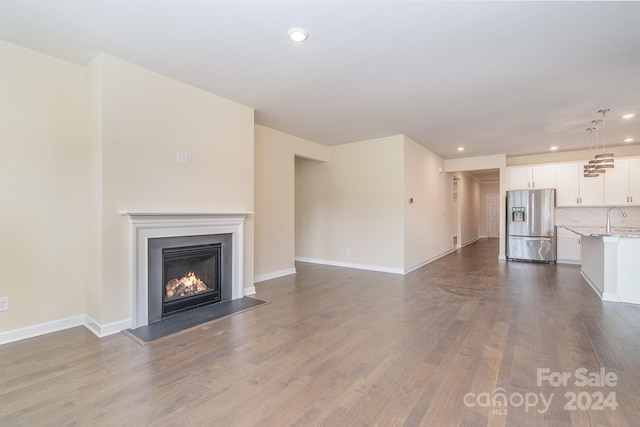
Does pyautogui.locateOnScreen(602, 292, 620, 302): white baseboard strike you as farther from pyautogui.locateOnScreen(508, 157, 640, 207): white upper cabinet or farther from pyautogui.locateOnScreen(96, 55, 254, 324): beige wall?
pyautogui.locateOnScreen(96, 55, 254, 324): beige wall

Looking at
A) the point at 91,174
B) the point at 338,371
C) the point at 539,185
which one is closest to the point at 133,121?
the point at 91,174

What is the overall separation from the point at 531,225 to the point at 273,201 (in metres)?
6.13

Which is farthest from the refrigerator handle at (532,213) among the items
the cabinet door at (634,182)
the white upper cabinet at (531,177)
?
the cabinet door at (634,182)

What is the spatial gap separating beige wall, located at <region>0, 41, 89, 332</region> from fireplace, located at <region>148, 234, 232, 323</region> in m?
0.69

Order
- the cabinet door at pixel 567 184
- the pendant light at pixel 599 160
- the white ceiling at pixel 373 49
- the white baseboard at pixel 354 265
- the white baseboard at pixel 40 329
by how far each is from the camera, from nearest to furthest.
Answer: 1. the white ceiling at pixel 373 49
2. the white baseboard at pixel 40 329
3. the pendant light at pixel 599 160
4. the white baseboard at pixel 354 265
5. the cabinet door at pixel 567 184

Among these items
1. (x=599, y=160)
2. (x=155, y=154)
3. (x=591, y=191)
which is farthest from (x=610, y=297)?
(x=155, y=154)

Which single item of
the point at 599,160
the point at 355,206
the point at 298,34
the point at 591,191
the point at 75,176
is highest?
the point at 298,34

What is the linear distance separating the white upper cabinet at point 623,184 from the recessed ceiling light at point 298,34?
742 cm

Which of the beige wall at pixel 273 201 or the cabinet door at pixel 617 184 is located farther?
the cabinet door at pixel 617 184

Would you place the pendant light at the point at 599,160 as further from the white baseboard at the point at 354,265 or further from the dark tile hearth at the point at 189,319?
Result: the dark tile hearth at the point at 189,319

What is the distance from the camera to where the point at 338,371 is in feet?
7.25

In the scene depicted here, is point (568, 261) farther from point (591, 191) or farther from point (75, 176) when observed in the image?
point (75, 176)

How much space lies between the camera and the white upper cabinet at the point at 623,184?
6082 millimetres

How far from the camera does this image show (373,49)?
2.67 metres
